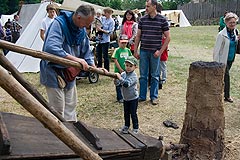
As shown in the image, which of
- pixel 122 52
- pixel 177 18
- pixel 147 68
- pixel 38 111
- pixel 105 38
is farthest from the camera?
pixel 177 18

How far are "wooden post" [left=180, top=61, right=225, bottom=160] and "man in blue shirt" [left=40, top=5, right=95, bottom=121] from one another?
1.30 meters

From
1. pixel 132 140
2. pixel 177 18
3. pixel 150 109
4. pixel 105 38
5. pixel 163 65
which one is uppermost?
pixel 105 38

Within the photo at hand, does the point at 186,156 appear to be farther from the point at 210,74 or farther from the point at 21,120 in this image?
the point at 21,120

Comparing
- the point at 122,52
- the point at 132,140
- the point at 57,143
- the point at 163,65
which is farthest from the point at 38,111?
the point at 163,65

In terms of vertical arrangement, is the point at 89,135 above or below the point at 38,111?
below

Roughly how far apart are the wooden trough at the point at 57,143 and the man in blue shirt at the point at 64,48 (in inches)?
39.0

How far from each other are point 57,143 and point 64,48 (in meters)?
1.72

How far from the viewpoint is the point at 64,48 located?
4.12m

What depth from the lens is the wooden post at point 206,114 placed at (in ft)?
14.4

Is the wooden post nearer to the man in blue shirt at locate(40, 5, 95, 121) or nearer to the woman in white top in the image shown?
the man in blue shirt at locate(40, 5, 95, 121)

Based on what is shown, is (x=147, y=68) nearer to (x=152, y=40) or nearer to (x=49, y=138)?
(x=152, y=40)

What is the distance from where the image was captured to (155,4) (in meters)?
6.38

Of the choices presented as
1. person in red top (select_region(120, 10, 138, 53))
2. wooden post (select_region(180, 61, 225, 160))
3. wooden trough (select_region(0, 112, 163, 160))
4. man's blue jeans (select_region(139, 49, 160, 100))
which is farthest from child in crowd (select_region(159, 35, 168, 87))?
wooden trough (select_region(0, 112, 163, 160))

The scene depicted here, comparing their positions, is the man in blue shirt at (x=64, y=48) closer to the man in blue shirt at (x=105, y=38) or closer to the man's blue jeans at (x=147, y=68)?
the man's blue jeans at (x=147, y=68)
